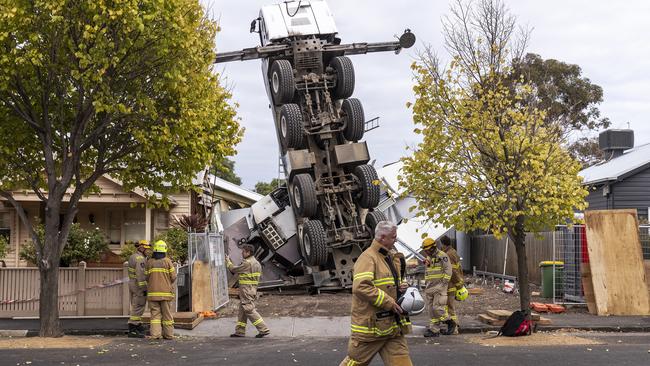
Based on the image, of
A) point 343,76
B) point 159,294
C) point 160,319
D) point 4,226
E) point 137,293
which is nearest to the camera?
point 159,294

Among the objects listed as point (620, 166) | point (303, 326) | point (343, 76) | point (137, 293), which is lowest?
point (303, 326)

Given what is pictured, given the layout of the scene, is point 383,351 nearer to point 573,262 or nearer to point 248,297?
point 248,297

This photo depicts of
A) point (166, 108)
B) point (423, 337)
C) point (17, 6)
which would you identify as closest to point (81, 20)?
point (17, 6)

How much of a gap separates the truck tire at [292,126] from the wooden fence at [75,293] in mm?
5449

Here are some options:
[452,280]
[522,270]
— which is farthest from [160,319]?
[522,270]

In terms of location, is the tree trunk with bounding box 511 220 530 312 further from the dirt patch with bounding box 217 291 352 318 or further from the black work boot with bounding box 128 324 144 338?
the black work boot with bounding box 128 324 144 338

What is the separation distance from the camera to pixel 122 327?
47.3 ft

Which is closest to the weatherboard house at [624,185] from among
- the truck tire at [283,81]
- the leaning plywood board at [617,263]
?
the leaning plywood board at [617,263]

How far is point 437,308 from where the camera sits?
13.3m

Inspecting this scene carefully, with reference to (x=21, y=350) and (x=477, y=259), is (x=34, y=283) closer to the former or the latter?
(x=21, y=350)

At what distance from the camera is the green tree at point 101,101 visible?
12156mm

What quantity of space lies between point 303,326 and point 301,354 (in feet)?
11.3

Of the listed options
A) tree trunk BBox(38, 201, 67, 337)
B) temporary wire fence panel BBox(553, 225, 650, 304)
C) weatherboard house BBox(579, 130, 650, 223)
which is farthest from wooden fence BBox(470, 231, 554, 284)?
tree trunk BBox(38, 201, 67, 337)

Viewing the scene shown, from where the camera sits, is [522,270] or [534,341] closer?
[534,341]
